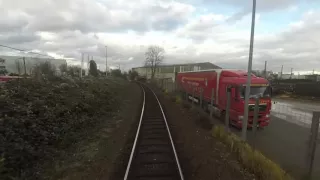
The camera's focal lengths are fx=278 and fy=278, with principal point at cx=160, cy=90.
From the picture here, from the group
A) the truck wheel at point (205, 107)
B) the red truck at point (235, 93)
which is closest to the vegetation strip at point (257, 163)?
the red truck at point (235, 93)

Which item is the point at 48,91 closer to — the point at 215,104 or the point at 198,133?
the point at 198,133

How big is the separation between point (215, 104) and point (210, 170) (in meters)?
12.6

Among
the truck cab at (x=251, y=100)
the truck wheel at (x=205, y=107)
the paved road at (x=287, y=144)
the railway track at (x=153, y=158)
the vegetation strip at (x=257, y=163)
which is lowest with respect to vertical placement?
the paved road at (x=287, y=144)

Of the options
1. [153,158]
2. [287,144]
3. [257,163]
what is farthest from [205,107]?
[257,163]

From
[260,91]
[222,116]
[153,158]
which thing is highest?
[260,91]

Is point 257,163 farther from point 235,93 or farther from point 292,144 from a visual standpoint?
point 235,93

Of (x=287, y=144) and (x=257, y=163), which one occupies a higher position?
(x=257, y=163)

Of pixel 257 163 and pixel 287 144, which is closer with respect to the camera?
pixel 257 163

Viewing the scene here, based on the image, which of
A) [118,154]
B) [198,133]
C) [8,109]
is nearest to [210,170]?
[118,154]

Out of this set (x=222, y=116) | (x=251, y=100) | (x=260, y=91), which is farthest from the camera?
(x=222, y=116)

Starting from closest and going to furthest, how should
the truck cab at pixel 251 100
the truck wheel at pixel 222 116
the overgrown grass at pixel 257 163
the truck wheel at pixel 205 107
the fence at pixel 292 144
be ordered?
1. the fence at pixel 292 144
2. the overgrown grass at pixel 257 163
3. the truck cab at pixel 251 100
4. the truck wheel at pixel 222 116
5. the truck wheel at pixel 205 107

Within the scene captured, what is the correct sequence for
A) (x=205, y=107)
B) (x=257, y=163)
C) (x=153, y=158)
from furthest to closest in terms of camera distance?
(x=205, y=107), (x=153, y=158), (x=257, y=163)

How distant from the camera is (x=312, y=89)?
4584cm

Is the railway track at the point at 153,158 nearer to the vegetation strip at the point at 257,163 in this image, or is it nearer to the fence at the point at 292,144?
the vegetation strip at the point at 257,163
